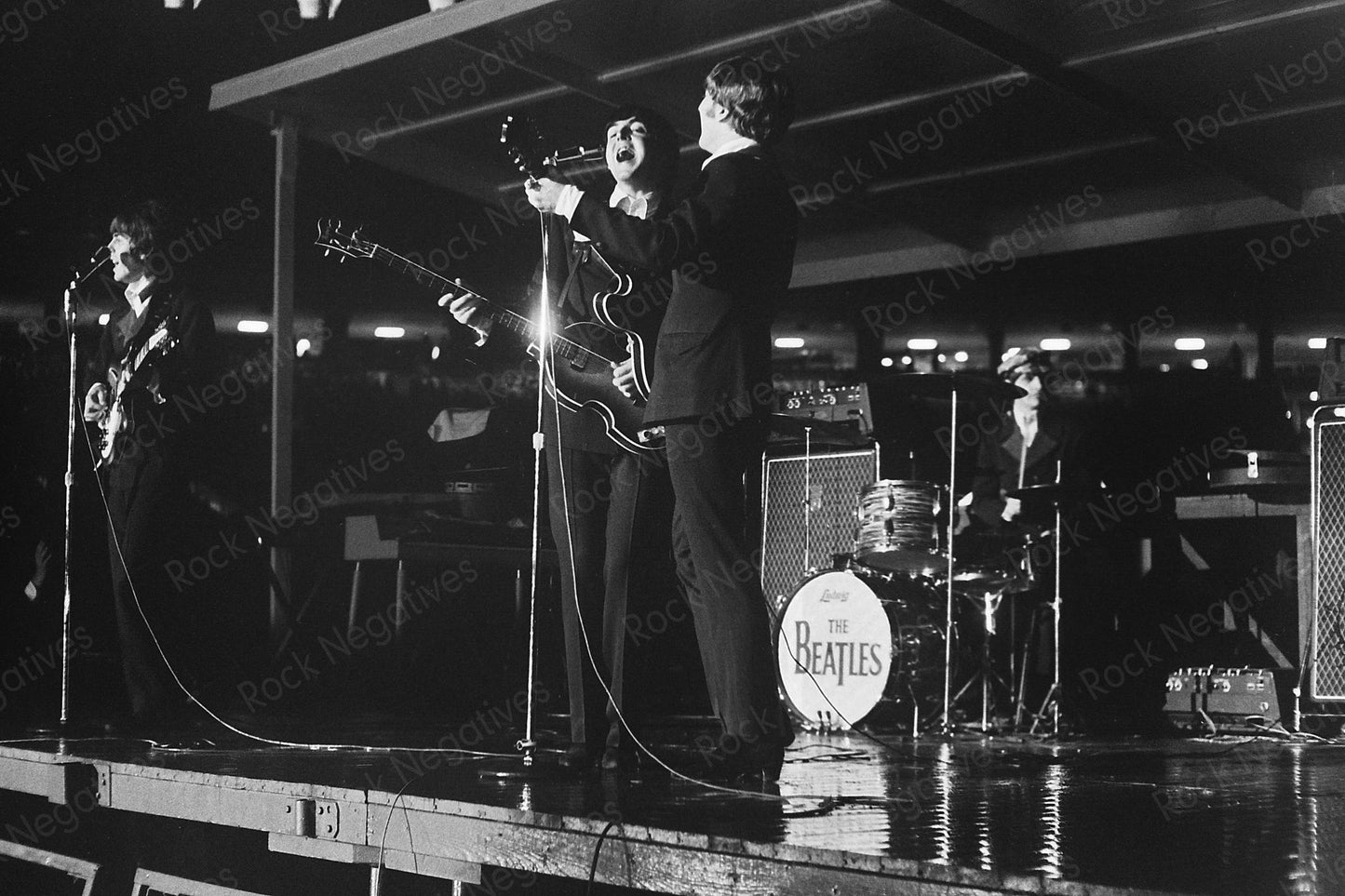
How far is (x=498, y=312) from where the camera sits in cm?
404

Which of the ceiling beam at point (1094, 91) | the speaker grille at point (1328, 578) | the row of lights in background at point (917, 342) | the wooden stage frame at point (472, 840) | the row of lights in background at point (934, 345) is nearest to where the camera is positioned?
the wooden stage frame at point (472, 840)

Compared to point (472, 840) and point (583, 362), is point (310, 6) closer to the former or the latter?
point (583, 362)

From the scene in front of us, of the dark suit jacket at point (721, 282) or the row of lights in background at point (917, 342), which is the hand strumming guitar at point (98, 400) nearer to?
the dark suit jacket at point (721, 282)

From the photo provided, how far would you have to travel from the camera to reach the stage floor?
248 centimetres

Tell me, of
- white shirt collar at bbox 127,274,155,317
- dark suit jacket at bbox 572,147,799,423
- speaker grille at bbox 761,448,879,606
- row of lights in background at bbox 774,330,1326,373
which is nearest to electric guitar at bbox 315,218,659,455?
dark suit jacket at bbox 572,147,799,423

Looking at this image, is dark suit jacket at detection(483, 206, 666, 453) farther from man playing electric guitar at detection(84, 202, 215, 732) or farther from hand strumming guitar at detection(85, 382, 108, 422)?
hand strumming guitar at detection(85, 382, 108, 422)

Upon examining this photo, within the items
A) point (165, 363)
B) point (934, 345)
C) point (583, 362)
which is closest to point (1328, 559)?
point (583, 362)

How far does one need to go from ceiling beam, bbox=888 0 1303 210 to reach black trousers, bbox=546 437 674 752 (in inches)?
114

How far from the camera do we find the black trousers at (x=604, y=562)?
3.84 meters

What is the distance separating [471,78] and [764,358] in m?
4.06

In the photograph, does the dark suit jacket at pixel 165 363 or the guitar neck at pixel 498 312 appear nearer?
the guitar neck at pixel 498 312

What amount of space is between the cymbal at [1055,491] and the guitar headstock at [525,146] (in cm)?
393

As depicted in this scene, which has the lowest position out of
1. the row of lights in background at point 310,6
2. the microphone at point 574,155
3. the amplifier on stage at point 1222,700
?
the amplifier on stage at point 1222,700

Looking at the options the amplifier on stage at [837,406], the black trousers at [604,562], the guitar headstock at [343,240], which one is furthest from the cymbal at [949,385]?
the guitar headstock at [343,240]
